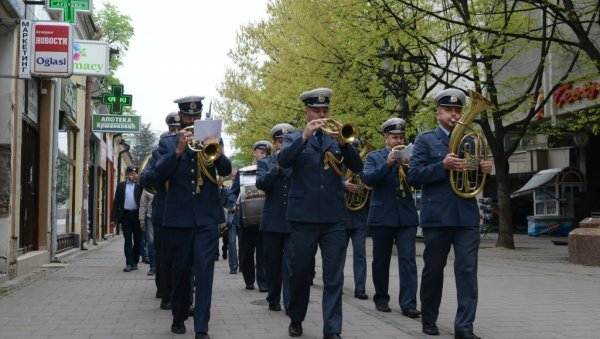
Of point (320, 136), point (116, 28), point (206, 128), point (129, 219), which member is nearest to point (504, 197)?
point (129, 219)

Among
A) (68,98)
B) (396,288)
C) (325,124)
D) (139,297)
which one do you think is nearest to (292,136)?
(325,124)

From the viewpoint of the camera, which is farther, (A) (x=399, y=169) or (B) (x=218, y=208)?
(A) (x=399, y=169)

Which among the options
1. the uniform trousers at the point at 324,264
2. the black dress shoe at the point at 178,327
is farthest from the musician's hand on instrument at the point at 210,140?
the black dress shoe at the point at 178,327

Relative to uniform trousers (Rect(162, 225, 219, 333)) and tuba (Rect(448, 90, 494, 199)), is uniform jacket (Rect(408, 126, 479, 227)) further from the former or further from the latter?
uniform trousers (Rect(162, 225, 219, 333))

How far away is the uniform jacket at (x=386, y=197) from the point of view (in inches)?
324

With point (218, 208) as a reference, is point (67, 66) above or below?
above

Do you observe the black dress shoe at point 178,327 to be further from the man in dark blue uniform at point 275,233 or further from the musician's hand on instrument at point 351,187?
the musician's hand on instrument at point 351,187

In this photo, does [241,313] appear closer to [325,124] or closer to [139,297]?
[139,297]

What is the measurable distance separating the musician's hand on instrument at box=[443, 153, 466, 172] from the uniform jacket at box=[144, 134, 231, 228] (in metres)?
1.87

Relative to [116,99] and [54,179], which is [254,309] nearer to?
[54,179]

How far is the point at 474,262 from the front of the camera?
6484 millimetres

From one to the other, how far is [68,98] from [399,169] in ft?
A: 41.7

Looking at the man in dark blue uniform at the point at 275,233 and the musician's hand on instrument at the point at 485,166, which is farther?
the man in dark blue uniform at the point at 275,233

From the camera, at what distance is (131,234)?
13.9 metres
